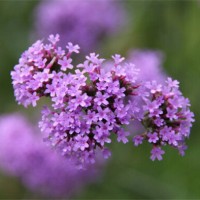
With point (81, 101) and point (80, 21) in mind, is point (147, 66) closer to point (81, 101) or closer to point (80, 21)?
point (80, 21)

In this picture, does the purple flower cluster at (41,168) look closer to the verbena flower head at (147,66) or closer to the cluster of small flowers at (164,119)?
the verbena flower head at (147,66)

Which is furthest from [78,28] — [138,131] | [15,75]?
[15,75]

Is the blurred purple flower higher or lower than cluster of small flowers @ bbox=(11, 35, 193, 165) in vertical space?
higher

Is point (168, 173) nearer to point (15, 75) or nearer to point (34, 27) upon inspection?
point (34, 27)

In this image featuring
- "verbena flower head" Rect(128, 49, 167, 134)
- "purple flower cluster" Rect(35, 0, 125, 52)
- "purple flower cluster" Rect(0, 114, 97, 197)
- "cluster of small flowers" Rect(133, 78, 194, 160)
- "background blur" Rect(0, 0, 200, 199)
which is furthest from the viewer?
"purple flower cluster" Rect(35, 0, 125, 52)

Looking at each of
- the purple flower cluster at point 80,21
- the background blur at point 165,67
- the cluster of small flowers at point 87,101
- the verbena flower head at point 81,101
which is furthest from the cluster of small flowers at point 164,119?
the purple flower cluster at point 80,21

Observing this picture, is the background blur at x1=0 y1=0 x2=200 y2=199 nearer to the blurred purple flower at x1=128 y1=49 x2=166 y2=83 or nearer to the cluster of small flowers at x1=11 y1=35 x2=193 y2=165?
the blurred purple flower at x1=128 y1=49 x2=166 y2=83

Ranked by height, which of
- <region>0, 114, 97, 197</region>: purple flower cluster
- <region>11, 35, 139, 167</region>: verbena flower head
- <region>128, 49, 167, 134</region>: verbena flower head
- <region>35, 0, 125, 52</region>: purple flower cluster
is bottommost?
<region>11, 35, 139, 167</region>: verbena flower head

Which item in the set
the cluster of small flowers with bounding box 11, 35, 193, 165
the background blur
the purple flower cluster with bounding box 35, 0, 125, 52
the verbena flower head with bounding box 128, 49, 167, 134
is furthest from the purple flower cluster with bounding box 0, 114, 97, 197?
the cluster of small flowers with bounding box 11, 35, 193, 165
